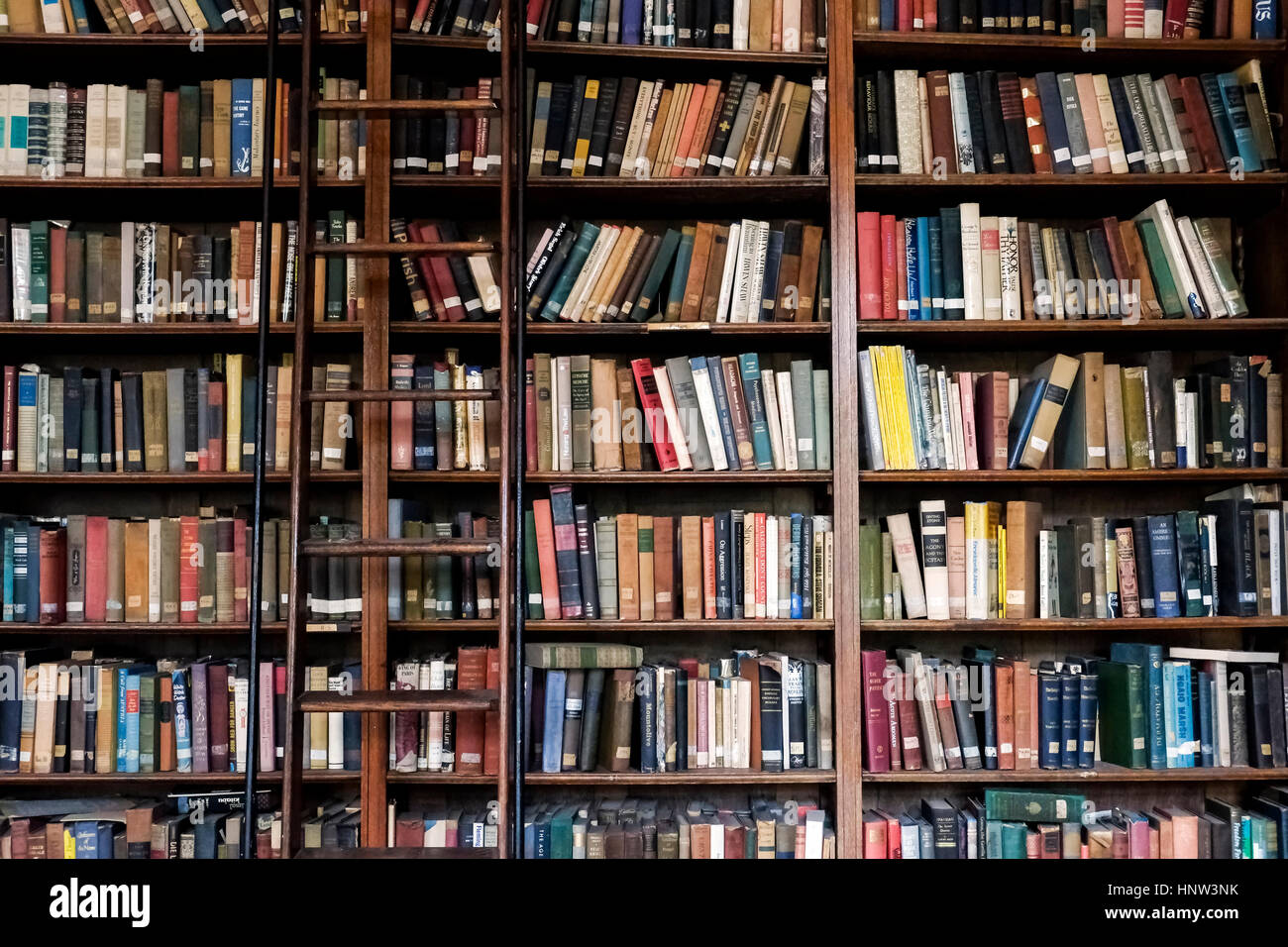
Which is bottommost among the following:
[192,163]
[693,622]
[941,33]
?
[693,622]

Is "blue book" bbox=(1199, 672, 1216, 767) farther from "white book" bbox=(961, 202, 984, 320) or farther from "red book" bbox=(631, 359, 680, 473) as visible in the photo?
"red book" bbox=(631, 359, 680, 473)

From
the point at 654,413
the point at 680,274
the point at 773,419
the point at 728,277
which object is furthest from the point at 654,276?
the point at 773,419

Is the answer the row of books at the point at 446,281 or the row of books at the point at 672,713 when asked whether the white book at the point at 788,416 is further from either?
the row of books at the point at 446,281

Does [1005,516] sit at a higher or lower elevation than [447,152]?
lower

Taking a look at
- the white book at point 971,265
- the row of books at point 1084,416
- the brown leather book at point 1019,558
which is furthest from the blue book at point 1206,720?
the white book at point 971,265

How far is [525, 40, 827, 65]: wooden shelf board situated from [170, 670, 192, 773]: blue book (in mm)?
1746

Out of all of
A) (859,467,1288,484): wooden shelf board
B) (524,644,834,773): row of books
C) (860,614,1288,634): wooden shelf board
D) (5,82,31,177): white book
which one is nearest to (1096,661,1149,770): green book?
(860,614,1288,634): wooden shelf board

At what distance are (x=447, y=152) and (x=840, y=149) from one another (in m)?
0.97

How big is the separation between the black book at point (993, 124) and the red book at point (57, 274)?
229 centimetres

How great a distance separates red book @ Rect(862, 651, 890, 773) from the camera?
96.1 inches

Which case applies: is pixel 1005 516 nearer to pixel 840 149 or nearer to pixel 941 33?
pixel 840 149

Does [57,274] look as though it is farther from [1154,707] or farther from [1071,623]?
[1154,707]

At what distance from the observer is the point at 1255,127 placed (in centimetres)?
253
